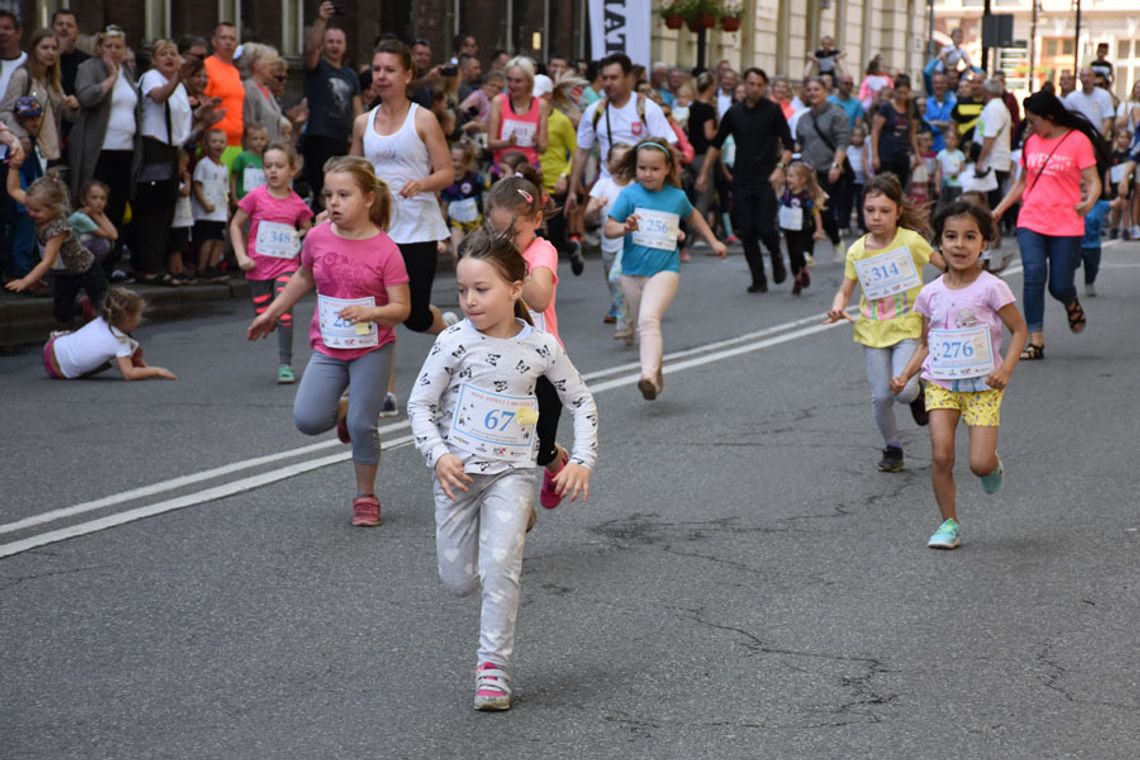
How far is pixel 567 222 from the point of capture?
56.9 feet

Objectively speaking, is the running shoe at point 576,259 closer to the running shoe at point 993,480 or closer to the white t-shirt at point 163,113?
the white t-shirt at point 163,113

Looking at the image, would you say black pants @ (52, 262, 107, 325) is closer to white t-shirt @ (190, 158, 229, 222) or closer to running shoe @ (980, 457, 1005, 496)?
white t-shirt @ (190, 158, 229, 222)

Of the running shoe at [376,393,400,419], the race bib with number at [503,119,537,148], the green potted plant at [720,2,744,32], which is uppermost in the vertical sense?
the green potted plant at [720,2,744,32]

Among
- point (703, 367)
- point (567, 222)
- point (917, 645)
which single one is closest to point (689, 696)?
point (917, 645)

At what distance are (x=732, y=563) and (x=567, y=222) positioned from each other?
10736mm

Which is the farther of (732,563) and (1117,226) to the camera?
(1117,226)

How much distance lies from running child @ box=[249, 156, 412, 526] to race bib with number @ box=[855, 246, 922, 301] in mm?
2215

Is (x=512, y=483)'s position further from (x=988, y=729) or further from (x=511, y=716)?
(x=988, y=729)

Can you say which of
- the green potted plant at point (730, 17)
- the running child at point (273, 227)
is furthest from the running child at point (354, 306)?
the green potted plant at point (730, 17)

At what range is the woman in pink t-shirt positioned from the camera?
12305 mm

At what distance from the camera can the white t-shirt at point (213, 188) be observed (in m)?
15.9

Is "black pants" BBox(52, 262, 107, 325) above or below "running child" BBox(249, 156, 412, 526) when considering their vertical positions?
below

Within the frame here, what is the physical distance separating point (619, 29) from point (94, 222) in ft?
29.8

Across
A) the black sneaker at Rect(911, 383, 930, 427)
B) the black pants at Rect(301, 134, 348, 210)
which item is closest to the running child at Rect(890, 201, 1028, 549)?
the black sneaker at Rect(911, 383, 930, 427)
